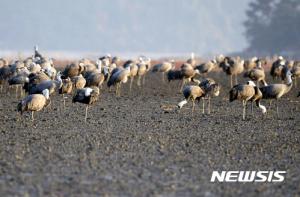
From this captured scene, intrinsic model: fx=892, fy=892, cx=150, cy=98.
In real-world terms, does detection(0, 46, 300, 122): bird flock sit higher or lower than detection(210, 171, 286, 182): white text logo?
higher

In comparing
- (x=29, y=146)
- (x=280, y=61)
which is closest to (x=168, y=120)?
(x=29, y=146)

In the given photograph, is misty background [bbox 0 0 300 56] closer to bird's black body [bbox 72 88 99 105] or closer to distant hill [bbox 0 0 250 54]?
distant hill [bbox 0 0 250 54]

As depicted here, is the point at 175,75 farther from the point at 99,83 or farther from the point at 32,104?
the point at 32,104

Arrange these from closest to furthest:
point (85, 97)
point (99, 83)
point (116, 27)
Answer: point (85, 97) → point (99, 83) → point (116, 27)

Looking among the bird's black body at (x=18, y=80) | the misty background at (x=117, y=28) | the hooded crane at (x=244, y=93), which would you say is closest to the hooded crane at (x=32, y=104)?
the hooded crane at (x=244, y=93)

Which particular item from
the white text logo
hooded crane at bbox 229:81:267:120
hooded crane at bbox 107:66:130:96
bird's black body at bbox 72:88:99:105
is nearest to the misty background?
hooded crane at bbox 107:66:130:96

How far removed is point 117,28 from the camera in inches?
6924

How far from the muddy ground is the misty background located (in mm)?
135604

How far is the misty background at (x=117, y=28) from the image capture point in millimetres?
164625

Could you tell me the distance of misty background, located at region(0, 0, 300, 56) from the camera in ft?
540

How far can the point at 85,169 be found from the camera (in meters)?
12.7

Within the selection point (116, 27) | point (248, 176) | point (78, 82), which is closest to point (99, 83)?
point (78, 82)

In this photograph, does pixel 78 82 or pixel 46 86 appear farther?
pixel 78 82

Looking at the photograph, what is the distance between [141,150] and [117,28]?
162m
